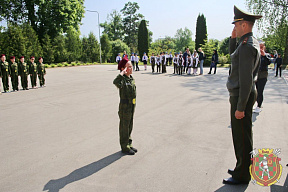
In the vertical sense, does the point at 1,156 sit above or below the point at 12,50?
below

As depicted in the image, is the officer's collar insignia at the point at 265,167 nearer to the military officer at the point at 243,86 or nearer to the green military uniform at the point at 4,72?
the military officer at the point at 243,86

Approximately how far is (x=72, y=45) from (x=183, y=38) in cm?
8122

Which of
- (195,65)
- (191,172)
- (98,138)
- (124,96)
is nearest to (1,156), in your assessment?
(98,138)

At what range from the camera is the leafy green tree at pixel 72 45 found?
124 ft

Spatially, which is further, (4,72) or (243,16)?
(4,72)

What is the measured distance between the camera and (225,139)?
17.2 ft

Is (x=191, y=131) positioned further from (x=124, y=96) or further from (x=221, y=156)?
(x=124, y=96)

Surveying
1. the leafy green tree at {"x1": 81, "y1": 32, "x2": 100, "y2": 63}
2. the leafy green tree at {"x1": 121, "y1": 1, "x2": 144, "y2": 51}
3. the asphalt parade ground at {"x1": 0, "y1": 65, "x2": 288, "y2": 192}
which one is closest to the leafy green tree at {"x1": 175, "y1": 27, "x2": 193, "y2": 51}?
the leafy green tree at {"x1": 121, "y1": 1, "x2": 144, "y2": 51}

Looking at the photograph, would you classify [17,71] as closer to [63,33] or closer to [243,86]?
[243,86]

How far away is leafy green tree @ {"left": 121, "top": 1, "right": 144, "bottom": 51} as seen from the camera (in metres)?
73.9

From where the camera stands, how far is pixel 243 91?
3.08m

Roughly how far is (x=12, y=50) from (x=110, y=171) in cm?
2929

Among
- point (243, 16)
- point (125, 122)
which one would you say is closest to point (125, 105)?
point (125, 122)

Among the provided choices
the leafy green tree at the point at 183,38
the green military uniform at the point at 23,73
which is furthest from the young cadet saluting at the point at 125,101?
the leafy green tree at the point at 183,38
